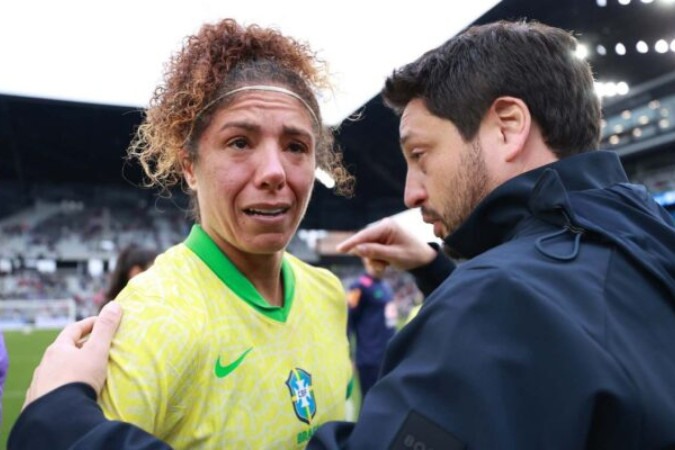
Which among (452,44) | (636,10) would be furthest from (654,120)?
(452,44)

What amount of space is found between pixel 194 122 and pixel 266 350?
0.59 metres

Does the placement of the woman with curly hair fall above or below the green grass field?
above

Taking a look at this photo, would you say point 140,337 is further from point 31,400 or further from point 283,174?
point 283,174

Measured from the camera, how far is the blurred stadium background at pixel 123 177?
689 centimetres

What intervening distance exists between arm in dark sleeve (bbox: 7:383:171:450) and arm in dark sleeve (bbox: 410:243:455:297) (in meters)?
1.23

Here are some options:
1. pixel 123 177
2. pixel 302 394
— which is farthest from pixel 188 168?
pixel 123 177

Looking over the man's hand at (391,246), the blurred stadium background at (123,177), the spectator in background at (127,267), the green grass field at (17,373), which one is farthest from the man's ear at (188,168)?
the blurred stadium background at (123,177)

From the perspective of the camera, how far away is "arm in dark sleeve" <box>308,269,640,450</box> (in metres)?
0.93

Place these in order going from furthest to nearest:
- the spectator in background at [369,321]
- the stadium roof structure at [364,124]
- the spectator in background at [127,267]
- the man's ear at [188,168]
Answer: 1. the spectator in background at [369,321]
2. the stadium roof structure at [364,124]
3. the spectator in background at [127,267]
4. the man's ear at [188,168]

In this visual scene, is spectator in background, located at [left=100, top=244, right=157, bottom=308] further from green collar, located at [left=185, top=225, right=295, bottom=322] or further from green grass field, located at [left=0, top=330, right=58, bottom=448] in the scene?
green collar, located at [left=185, top=225, right=295, bottom=322]

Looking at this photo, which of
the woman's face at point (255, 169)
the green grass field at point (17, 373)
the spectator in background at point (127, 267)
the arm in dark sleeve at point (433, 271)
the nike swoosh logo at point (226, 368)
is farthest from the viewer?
the green grass field at point (17, 373)

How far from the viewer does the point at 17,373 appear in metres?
12.0

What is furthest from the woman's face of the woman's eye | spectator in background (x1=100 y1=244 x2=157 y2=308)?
spectator in background (x1=100 y1=244 x2=157 y2=308)

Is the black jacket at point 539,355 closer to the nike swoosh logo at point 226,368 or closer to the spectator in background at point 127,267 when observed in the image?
the nike swoosh logo at point 226,368
